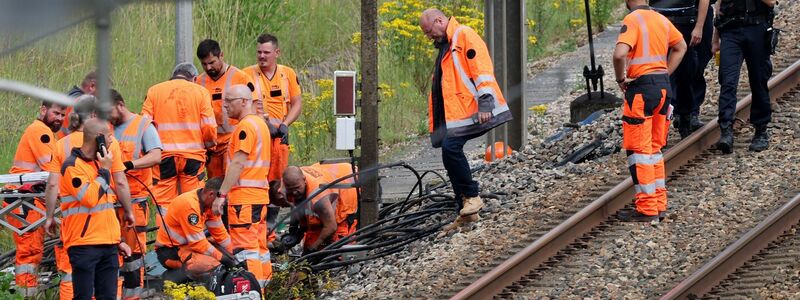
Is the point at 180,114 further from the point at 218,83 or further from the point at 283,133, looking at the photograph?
the point at 283,133

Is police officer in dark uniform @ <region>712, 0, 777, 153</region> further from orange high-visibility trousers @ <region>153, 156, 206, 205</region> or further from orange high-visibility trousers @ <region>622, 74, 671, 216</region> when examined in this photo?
orange high-visibility trousers @ <region>153, 156, 206, 205</region>

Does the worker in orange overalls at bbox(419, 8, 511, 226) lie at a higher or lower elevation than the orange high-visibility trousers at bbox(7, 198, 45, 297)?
higher

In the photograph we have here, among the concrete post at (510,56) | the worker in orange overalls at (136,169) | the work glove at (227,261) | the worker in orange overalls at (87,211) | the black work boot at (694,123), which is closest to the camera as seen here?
the worker in orange overalls at (87,211)

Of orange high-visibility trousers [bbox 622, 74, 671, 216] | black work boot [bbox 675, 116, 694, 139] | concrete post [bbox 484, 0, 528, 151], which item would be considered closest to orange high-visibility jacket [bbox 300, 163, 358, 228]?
concrete post [bbox 484, 0, 528, 151]

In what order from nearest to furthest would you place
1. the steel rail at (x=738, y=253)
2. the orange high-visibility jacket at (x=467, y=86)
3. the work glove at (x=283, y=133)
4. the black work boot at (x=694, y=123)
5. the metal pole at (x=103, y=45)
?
the metal pole at (x=103, y=45) < the steel rail at (x=738, y=253) < the orange high-visibility jacket at (x=467, y=86) < the work glove at (x=283, y=133) < the black work boot at (x=694, y=123)

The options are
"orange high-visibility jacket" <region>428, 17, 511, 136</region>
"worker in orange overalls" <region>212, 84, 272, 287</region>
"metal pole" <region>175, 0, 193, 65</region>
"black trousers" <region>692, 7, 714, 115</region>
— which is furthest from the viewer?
"metal pole" <region>175, 0, 193, 65</region>

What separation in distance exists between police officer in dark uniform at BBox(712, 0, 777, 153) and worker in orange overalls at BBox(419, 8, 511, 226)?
1970 millimetres

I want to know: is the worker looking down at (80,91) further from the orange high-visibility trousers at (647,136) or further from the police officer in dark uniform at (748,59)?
the police officer in dark uniform at (748,59)

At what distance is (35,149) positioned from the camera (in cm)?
1098

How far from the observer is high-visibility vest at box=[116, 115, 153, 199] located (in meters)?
10.3

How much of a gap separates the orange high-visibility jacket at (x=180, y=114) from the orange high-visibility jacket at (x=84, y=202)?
1.68 m

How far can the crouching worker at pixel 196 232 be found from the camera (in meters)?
10.1

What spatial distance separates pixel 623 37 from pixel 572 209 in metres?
1.28

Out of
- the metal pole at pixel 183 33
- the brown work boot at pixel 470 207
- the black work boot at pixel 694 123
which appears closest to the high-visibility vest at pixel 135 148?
the metal pole at pixel 183 33
